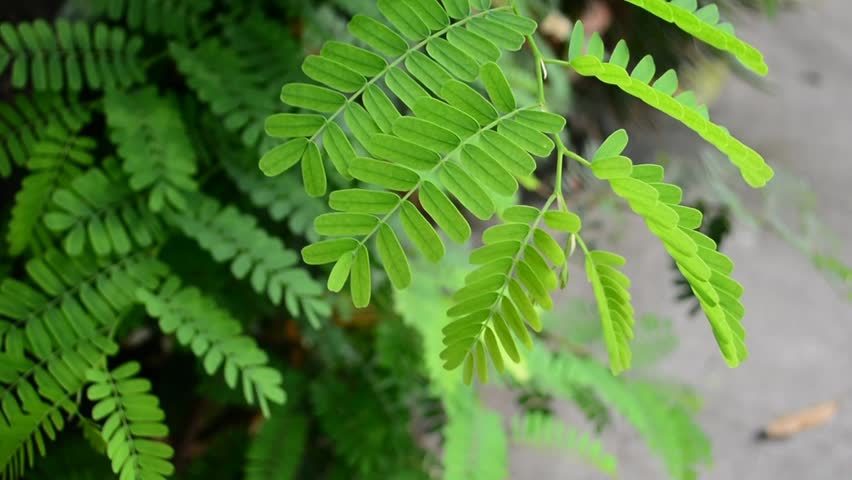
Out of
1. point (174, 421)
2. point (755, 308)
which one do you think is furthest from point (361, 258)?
point (755, 308)

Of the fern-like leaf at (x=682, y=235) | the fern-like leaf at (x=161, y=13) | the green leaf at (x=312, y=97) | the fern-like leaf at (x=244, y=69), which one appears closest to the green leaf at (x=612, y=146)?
the fern-like leaf at (x=682, y=235)

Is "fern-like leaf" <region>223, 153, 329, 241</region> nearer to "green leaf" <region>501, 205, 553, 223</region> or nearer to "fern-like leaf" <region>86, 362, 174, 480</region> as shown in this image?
"fern-like leaf" <region>86, 362, 174, 480</region>

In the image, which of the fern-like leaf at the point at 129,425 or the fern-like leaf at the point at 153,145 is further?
the fern-like leaf at the point at 153,145

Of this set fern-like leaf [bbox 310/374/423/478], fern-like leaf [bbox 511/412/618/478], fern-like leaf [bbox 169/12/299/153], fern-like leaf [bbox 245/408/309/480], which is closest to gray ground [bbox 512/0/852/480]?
fern-like leaf [bbox 511/412/618/478]

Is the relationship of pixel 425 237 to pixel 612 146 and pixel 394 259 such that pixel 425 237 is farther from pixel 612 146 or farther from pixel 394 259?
pixel 612 146

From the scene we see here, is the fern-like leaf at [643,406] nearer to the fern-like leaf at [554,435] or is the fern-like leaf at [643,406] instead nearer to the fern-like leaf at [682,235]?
the fern-like leaf at [554,435]

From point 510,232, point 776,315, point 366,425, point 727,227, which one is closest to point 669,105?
point 510,232
